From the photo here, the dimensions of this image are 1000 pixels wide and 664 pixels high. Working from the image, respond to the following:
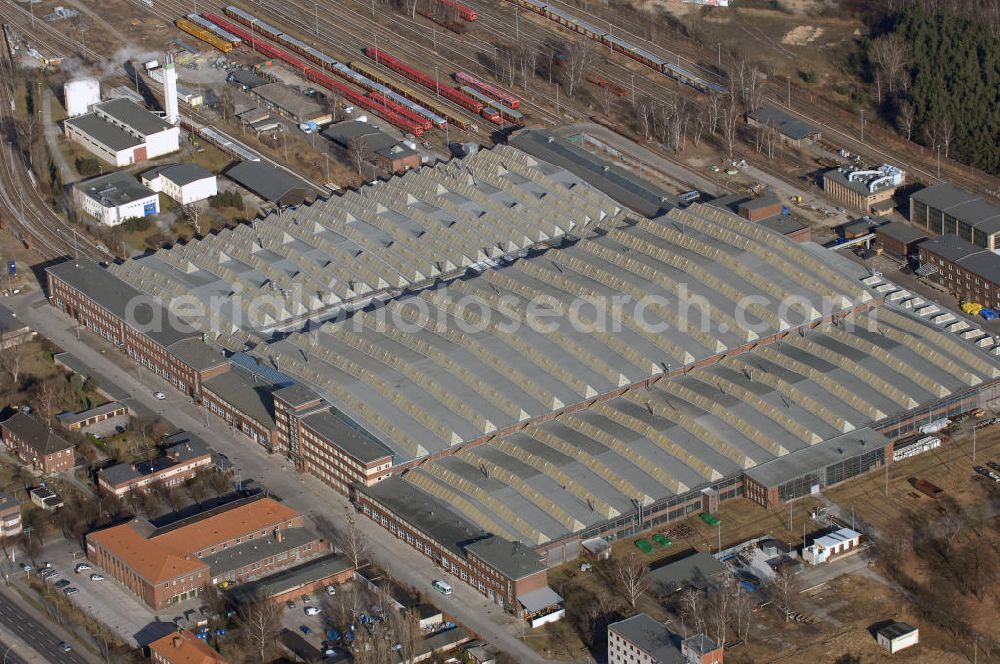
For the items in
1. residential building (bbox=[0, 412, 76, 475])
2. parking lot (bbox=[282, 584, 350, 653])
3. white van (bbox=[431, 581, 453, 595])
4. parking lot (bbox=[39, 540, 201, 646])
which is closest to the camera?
parking lot (bbox=[282, 584, 350, 653])

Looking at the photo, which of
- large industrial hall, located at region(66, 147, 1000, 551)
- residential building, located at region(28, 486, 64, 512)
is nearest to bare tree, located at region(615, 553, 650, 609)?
large industrial hall, located at region(66, 147, 1000, 551)

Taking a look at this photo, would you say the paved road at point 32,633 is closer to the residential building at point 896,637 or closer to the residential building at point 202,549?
the residential building at point 202,549

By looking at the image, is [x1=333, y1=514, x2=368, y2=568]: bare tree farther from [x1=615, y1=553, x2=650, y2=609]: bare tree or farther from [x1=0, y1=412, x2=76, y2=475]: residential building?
[x1=0, y1=412, x2=76, y2=475]: residential building

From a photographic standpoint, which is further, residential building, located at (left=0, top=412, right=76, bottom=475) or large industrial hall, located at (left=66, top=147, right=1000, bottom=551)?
residential building, located at (left=0, top=412, right=76, bottom=475)

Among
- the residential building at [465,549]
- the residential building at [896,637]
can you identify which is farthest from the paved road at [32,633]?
the residential building at [896,637]

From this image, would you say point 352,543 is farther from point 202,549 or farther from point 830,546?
point 830,546

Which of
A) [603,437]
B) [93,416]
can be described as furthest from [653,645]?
[93,416]
